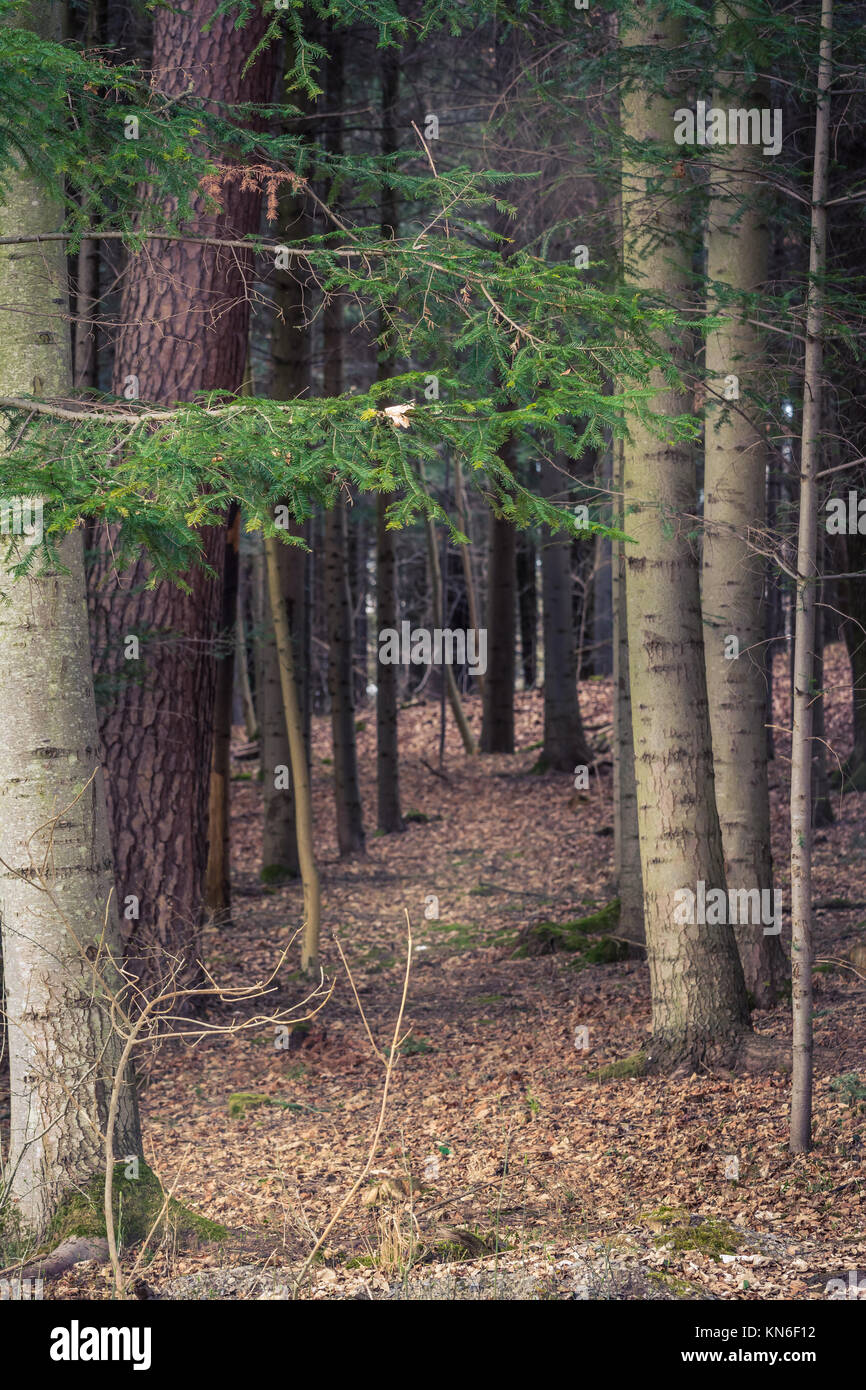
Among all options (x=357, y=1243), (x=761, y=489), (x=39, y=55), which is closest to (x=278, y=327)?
(x=761, y=489)

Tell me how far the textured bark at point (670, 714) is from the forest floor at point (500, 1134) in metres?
0.43

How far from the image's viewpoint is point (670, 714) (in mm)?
6832

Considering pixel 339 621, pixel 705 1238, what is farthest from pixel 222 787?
pixel 705 1238

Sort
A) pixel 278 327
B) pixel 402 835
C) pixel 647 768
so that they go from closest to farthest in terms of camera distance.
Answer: pixel 647 768, pixel 278 327, pixel 402 835

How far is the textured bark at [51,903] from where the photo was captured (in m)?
4.82

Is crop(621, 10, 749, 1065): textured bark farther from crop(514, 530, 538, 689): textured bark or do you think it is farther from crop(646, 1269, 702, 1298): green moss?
crop(514, 530, 538, 689): textured bark

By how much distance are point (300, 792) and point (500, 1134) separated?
14.1ft

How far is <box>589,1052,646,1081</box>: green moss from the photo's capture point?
6.91 m

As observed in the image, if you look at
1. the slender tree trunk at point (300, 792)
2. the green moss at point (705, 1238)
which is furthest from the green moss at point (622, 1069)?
the slender tree trunk at point (300, 792)

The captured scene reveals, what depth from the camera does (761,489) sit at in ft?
25.8

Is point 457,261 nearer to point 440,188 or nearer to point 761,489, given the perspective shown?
point 440,188

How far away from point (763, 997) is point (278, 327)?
862 cm

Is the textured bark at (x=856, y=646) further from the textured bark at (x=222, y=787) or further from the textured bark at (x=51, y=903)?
the textured bark at (x=51, y=903)

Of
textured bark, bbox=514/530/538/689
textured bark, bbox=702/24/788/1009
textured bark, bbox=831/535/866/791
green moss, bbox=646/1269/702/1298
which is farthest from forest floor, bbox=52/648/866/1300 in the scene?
textured bark, bbox=514/530/538/689
